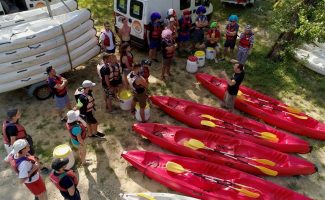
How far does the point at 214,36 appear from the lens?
10.6 m

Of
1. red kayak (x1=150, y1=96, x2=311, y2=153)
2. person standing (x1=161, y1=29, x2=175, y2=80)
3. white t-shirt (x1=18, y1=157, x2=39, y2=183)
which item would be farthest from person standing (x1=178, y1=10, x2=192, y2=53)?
white t-shirt (x1=18, y1=157, x2=39, y2=183)

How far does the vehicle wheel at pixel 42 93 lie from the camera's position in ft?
29.7

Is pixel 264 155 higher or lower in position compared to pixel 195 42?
lower

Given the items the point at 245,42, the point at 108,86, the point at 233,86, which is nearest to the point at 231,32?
the point at 245,42

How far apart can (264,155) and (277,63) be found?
15.2 ft

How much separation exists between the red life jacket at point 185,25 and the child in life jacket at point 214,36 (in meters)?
0.68

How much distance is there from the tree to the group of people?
1.36 meters

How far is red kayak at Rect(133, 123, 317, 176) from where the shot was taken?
7.15m

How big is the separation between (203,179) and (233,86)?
277 cm

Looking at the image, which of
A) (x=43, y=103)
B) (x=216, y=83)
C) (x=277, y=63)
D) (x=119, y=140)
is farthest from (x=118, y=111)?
(x=277, y=63)

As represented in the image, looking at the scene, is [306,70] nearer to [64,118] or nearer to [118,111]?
[118,111]

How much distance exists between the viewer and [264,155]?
7.47 m

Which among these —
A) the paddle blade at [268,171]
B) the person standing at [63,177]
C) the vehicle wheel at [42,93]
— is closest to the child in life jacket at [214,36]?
the paddle blade at [268,171]

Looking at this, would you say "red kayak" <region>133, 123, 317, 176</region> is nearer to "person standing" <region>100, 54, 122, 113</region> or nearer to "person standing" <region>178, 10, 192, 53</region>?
"person standing" <region>100, 54, 122, 113</region>
